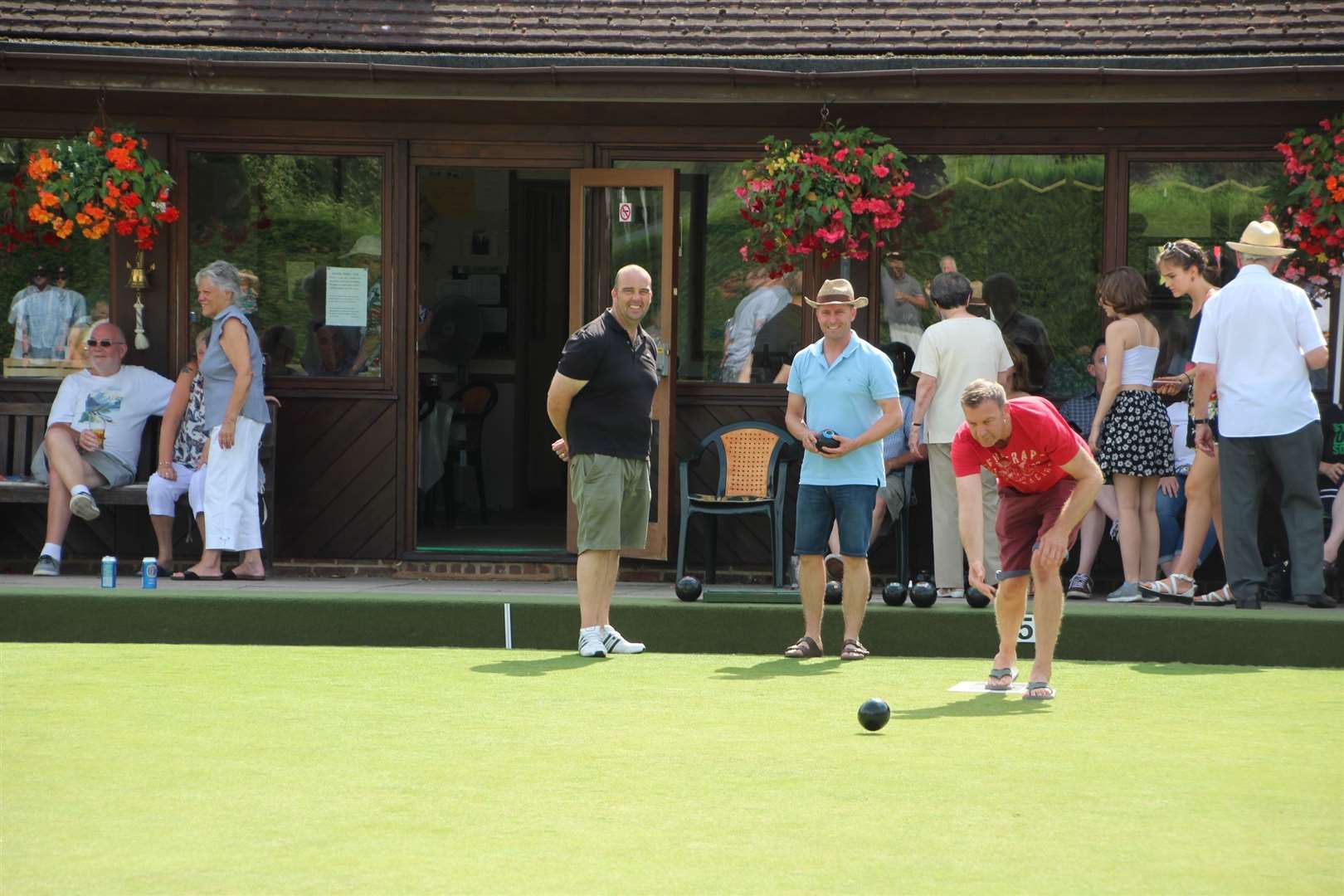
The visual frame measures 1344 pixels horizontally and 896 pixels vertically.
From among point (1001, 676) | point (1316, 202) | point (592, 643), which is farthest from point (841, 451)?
point (1316, 202)

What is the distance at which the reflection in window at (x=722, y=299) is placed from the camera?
10266mm

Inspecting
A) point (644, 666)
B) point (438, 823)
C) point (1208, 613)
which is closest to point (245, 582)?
point (644, 666)

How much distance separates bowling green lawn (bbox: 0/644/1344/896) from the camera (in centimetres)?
389

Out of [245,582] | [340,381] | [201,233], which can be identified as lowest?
[245,582]

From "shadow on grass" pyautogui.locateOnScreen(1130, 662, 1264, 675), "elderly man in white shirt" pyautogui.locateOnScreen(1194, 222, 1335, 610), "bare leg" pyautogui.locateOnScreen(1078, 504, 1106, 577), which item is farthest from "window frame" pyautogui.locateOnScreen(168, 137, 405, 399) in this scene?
"shadow on grass" pyautogui.locateOnScreen(1130, 662, 1264, 675)

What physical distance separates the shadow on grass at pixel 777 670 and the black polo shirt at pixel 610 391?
3.60ft

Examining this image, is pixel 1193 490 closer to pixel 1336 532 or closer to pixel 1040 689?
pixel 1336 532

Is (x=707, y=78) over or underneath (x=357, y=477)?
over

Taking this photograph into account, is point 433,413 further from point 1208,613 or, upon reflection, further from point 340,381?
point 1208,613

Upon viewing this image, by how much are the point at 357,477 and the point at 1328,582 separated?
17.2 feet

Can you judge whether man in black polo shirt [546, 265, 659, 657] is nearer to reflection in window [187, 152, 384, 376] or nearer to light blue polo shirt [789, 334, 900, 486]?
light blue polo shirt [789, 334, 900, 486]

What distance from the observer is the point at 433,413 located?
42.0 ft

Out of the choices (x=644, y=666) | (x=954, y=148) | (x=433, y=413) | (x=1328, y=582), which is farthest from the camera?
(x=433, y=413)

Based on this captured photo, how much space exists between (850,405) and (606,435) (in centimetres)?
103
